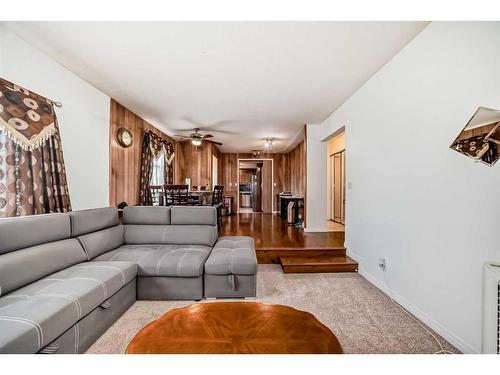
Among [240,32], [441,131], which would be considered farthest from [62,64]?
[441,131]

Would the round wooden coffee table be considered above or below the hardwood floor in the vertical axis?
above

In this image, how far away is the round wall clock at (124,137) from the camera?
142 inches

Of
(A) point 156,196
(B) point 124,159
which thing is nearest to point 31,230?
(B) point 124,159

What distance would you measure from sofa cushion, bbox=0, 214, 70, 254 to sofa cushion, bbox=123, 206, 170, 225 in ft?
2.62

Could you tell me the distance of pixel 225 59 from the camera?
89.0 inches

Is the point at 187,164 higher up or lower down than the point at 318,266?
higher up

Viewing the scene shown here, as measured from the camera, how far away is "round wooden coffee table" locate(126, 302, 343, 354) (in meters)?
0.90

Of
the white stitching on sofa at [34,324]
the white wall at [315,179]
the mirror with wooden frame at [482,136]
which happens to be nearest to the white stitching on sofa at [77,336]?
the white stitching on sofa at [34,324]

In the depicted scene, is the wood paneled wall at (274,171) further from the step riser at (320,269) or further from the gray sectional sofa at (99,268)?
the gray sectional sofa at (99,268)

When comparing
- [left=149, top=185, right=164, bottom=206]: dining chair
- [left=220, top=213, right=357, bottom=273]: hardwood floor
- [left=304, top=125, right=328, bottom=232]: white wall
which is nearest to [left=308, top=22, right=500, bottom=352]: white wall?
[left=220, top=213, right=357, bottom=273]: hardwood floor

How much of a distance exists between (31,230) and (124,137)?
2.46 m

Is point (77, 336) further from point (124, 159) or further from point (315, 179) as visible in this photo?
point (315, 179)

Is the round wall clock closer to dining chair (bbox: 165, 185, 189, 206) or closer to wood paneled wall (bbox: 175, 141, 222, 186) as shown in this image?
dining chair (bbox: 165, 185, 189, 206)

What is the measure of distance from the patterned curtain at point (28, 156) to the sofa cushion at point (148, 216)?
683mm
